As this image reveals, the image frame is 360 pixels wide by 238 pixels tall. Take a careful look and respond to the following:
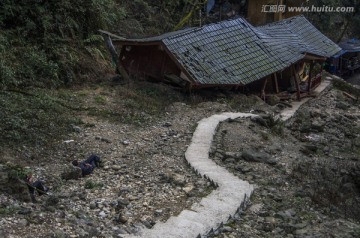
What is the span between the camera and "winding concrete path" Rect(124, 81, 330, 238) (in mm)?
6664

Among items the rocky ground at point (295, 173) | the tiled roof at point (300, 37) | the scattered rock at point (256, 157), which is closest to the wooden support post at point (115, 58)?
the rocky ground at point (295, 173)

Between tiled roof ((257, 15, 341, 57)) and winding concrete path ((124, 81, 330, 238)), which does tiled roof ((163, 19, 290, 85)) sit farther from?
winding concrete path ((124, 81, 330, 238))

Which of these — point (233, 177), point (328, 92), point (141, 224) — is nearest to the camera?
point (141, 224)

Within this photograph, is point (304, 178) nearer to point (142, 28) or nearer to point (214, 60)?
point (214, 60)

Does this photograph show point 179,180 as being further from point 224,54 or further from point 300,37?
point 300,37

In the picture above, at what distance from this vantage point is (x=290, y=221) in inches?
314

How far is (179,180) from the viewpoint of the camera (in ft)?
29.7

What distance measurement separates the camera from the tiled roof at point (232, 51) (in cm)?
1599

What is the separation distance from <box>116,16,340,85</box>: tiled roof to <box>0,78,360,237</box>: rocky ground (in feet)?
4.30

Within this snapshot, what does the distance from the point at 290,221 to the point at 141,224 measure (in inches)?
107

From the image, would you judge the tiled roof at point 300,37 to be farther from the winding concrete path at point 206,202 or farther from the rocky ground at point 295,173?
the winding concrete path at point 206,202

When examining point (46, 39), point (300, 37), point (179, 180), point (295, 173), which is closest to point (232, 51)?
point (300, 37)

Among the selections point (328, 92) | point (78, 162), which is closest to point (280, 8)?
point (328, 92)

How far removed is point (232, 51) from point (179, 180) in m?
9.72
